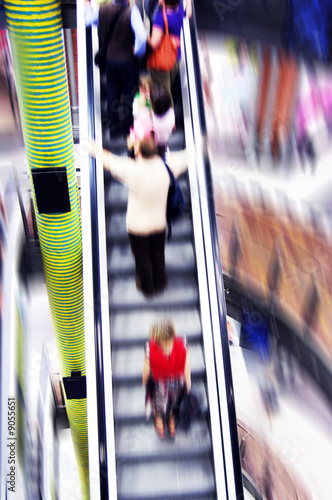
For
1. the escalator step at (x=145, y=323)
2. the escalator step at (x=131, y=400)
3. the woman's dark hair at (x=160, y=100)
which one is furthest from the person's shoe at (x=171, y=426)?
the woman's dark hair at (x=160, y=100)

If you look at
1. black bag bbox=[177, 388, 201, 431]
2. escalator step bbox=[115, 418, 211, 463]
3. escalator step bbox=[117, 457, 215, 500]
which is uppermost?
black bag bbox=[177, 388, 201, 431]

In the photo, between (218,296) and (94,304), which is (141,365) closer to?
(94,304)

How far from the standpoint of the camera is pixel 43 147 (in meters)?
4.84

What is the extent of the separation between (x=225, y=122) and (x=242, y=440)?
647 cm

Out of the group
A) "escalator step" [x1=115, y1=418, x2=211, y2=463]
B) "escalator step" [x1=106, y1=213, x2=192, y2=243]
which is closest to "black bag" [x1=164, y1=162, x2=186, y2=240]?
"escalator step" [x1=106, y1=213, x2=192, y2=243]

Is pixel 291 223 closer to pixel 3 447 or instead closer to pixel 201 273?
pixel 201 273

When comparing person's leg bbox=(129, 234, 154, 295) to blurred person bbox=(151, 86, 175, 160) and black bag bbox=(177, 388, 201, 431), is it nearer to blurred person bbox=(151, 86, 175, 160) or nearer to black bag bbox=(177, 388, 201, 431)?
blurred person bbox=(151, 86, 175, 160)

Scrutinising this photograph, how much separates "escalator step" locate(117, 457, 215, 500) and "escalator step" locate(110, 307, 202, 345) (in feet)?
3.39

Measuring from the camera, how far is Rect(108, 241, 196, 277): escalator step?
15.0 ft

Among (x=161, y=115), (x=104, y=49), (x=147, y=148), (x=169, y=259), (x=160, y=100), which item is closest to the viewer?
(x=147, y=148)

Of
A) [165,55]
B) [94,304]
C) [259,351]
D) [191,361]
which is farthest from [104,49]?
[259,351]

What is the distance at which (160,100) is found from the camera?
11.8 ft

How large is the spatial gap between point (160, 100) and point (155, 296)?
1755mm

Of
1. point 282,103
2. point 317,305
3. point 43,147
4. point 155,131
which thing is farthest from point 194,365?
point 282,103
